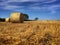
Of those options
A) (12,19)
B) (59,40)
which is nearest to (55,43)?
(59,40)

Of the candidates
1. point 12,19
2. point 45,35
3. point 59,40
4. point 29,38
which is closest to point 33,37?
point 29,38

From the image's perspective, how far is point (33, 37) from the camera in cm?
509

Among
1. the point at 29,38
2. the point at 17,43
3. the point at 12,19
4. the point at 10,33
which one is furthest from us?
the point at 12,19

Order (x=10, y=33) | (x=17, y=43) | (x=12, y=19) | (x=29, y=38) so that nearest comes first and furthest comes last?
(x=17, y=43), (x=29, y=38), (x=10, y=33), (x=12, y=19)

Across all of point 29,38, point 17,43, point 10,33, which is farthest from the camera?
point 10,33

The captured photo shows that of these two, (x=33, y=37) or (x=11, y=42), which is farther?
(x=33, y=37)

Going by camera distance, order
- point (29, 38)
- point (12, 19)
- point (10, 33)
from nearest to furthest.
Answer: point (29, 38), point (10, 33), point (12, 19)

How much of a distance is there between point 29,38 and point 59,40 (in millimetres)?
939

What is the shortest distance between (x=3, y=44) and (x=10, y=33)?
0.86 meters

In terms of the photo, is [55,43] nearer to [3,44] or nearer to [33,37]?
[33,37]

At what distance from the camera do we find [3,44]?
466 centimetres

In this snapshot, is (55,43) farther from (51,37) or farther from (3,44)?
(3,44)

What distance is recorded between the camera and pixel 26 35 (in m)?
5.21

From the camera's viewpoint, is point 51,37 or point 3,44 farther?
point 51,37
